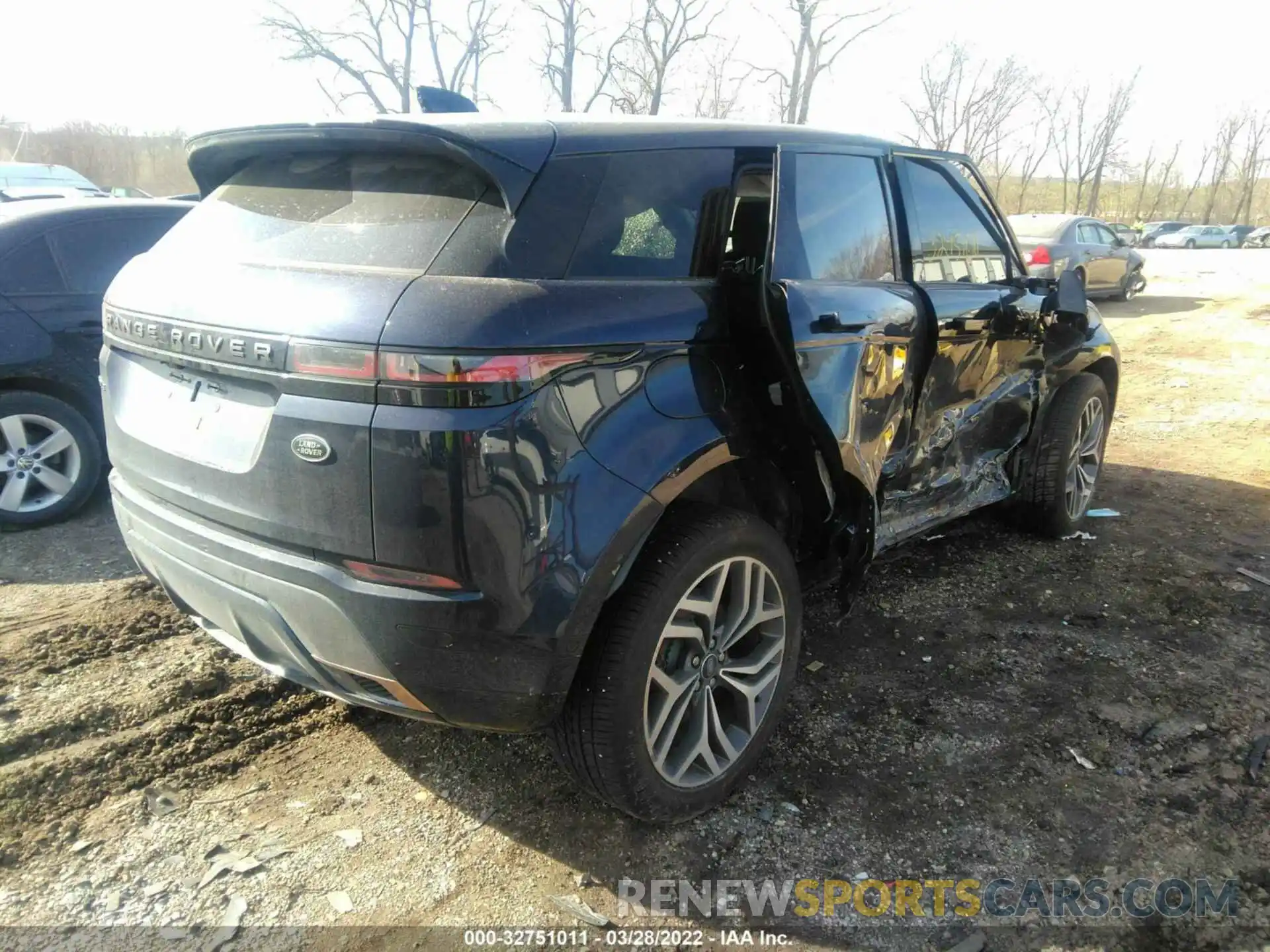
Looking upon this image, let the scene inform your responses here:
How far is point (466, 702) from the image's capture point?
1982mm

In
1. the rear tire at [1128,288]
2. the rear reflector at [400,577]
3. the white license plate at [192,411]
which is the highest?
the white license plate at [192,411]

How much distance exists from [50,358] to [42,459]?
537mm

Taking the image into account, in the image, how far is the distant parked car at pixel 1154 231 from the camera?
46.8 m

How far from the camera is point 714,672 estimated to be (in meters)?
2.45

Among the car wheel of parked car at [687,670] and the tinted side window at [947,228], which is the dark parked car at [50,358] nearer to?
the car wheel of parked car at [687,670]

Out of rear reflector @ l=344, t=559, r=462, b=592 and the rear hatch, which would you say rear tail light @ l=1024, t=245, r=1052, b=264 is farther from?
rear reflector @ l=344, t=559, r=462, b=592

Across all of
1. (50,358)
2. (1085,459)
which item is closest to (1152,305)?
(1085,459)

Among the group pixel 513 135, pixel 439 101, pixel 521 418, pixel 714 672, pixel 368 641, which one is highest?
pixel 439 101

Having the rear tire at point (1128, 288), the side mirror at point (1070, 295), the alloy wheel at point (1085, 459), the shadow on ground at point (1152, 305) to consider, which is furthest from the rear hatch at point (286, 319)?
the rear tire at point (1128, 288)

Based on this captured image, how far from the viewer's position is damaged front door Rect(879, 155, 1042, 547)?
3.28 m

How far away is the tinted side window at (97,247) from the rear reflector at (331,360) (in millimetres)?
3530

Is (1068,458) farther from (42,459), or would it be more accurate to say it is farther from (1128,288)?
(1128,288)

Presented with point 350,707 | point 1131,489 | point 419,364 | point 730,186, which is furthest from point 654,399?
point 1131,489

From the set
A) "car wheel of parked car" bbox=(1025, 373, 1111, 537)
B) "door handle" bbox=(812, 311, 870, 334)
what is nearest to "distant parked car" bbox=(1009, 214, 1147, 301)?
"car wheel of parked car" bbox=(1025, 373, 1111, 537)
